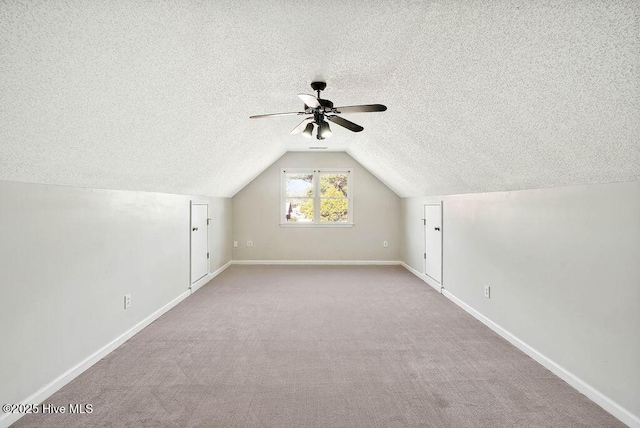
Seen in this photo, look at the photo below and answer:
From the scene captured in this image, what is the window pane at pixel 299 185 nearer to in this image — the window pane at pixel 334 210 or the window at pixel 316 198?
the window at pixel 316 198

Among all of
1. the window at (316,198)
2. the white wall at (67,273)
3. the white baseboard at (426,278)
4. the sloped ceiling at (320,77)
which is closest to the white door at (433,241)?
the white baseboard at (426,278)

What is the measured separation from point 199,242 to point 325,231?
2.60m

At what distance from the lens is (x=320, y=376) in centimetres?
233

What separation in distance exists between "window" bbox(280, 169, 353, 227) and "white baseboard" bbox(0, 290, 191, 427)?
12.1ft

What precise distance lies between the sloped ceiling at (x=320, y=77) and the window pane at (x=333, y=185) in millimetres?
3734

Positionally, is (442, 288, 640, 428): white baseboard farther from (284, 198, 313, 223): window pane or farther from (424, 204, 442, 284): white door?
(284, 198, 313, 223): window pane

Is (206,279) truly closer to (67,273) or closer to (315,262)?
(315,262)

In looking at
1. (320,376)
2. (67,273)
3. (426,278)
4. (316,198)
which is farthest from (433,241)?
(67,273)

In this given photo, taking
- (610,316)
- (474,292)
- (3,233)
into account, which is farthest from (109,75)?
(474,292)

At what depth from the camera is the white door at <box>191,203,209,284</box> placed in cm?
461

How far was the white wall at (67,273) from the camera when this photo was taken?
187 cm

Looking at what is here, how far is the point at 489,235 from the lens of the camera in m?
3.31

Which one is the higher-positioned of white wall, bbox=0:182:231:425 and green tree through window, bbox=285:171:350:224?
green tree through window, bbox=285:171:350:224

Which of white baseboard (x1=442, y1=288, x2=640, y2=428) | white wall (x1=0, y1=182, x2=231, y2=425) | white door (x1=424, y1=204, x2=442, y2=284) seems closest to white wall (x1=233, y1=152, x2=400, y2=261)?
white door (x1=424, y1=204, x2=442, y2=284)
